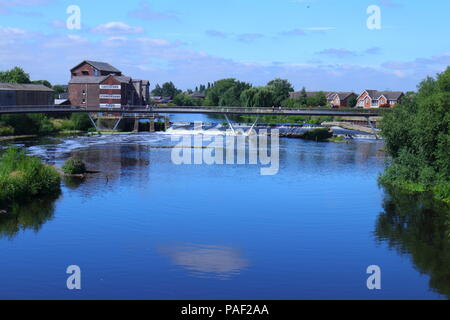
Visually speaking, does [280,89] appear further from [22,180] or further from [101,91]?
[22,180]

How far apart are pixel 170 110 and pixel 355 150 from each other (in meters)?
36.0

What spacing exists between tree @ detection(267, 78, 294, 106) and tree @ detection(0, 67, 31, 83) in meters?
58.0

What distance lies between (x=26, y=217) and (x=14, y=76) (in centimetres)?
8619

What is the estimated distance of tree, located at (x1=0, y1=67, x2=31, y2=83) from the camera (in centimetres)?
10940

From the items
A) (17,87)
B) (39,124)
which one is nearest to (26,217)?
(39,124)

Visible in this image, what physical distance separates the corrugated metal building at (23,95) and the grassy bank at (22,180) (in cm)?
5393

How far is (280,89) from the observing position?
141375 millimetres

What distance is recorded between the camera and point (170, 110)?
93.6 meters

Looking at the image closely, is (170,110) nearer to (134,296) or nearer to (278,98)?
(278,98)
